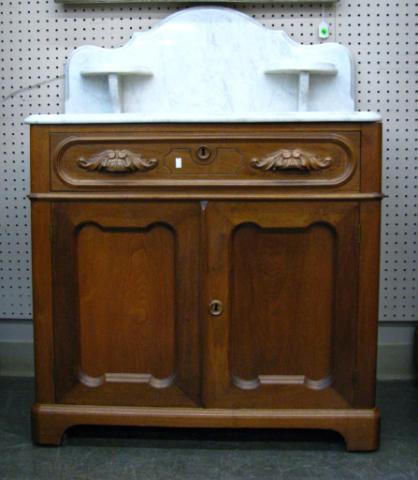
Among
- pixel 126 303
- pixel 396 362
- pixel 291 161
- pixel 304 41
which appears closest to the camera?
pixel 291 161

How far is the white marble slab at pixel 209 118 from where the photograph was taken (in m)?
1.87

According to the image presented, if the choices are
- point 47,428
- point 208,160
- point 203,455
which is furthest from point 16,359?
point 208,160

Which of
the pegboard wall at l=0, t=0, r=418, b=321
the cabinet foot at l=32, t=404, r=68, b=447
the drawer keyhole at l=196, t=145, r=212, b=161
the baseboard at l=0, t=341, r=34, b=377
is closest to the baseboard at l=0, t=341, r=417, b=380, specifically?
the baseboard at l=0, t=341, r=34, b=377

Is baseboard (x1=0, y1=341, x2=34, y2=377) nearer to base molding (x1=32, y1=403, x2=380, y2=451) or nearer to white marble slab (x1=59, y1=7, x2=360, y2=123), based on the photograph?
base molding (x1=32, y1=403, x2=380, y2=451)

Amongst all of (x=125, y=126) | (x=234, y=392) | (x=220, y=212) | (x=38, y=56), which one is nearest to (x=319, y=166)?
(x=220, y=212)

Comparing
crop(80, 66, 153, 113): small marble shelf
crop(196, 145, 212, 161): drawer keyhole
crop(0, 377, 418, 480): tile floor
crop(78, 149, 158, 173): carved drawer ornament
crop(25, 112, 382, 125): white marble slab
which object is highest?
crop(80, 66, 153, 113): small marble shelf

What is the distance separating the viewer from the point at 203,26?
2.46 meters

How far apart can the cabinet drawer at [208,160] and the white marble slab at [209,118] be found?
1.5 inches

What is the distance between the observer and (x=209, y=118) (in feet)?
6.22

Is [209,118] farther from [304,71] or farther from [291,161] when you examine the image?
[304,71]

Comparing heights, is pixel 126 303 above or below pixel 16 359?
above

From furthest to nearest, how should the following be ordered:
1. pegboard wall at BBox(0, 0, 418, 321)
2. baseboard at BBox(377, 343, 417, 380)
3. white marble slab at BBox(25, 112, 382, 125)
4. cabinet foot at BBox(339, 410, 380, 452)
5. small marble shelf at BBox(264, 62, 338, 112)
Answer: baseboard at BBox(377, 343, 417, 380) → pegboard wall at BBox(0, 0, 418, 321) → small marble shelf at BBox(264, 62, 338, 112) → cabinet foot at BBox(339, 410, 380, 452) → white marble slab at BBox(25, 112, 382, 125)

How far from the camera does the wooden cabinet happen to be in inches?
75.3

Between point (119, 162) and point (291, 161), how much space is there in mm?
485
